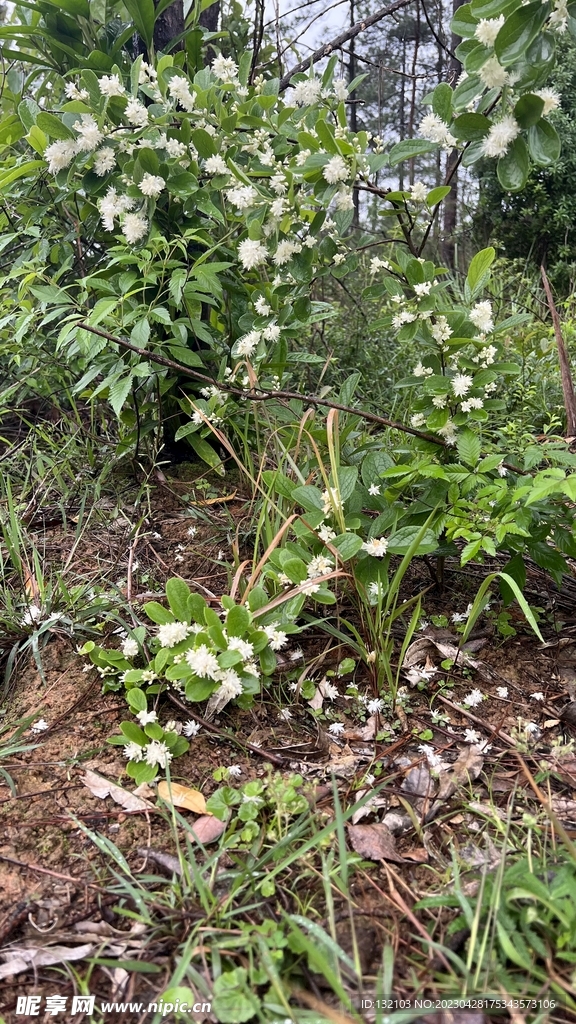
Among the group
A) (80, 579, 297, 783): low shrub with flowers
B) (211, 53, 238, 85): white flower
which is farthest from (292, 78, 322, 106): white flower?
(80, 579, 297, 783): low shrub with flowers

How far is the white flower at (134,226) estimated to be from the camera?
1627 millimetres

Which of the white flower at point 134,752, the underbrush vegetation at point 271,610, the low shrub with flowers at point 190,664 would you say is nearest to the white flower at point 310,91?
the underbrush vegetation at point 271,610

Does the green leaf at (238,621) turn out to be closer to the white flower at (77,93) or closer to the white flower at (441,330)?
the white flower at (441,330)

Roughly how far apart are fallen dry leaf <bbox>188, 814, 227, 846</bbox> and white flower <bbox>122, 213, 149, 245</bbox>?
1511mm

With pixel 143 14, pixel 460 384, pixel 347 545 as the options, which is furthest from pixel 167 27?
pixel 347 545

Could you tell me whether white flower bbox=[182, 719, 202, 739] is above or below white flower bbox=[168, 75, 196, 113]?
below

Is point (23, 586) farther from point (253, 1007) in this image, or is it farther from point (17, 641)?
point (253, 1007)

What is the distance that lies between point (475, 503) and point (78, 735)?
3.21ft

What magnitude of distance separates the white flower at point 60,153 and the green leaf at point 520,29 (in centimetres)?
115

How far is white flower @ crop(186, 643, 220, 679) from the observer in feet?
3.51

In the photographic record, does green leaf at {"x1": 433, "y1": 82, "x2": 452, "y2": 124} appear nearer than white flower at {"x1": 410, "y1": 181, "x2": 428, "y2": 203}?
Yes

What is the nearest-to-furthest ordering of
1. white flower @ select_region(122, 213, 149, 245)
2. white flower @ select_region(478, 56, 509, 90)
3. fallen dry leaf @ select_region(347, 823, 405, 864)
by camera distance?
fallen dry leaf @ select_region(347, 823, 405, 864) < white flower @ select_region(478, 56, 509, 90) < white flower @ select_region(122, 213, 149, 245)

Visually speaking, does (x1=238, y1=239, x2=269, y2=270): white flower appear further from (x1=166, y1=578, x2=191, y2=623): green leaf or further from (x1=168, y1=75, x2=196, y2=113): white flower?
(x1=166, y1=578, x2=191, y2=623): green leaf

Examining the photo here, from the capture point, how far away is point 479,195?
5.54 meters
